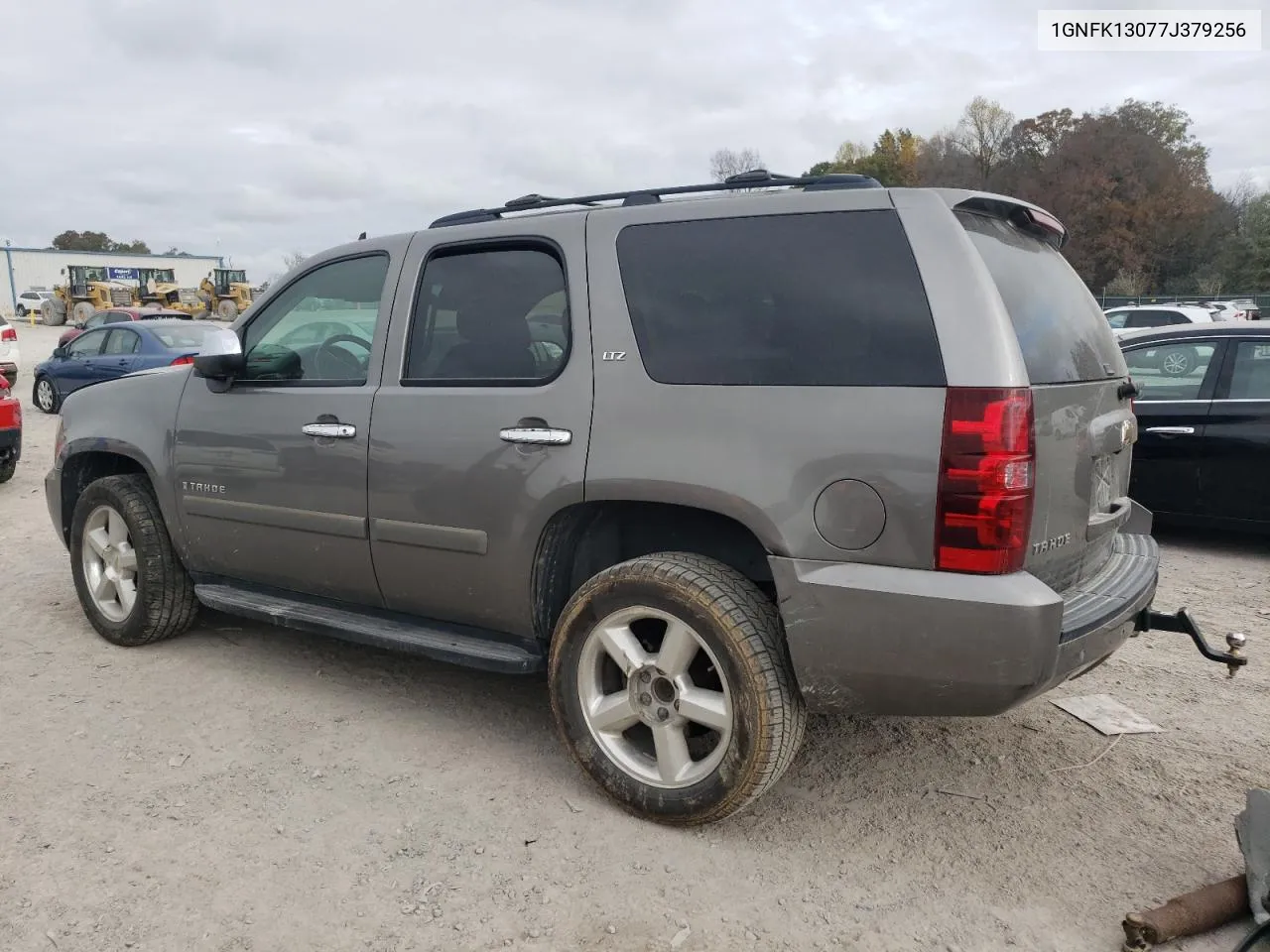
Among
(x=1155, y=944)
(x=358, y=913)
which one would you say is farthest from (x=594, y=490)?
(x=1155, y=944)

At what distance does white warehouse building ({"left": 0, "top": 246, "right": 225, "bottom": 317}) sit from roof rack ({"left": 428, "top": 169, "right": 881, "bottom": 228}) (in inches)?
2531

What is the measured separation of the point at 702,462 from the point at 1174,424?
481 cm

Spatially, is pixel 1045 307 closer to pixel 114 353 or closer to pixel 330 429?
pixel 330 429

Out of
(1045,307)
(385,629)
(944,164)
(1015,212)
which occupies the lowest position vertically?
(385,629)

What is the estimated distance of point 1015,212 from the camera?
3033mm

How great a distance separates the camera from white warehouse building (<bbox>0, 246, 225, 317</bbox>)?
6381cm

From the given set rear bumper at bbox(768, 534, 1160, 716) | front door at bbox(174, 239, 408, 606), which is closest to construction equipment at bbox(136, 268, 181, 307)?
front door at bbox(174, 239, 408, 606)

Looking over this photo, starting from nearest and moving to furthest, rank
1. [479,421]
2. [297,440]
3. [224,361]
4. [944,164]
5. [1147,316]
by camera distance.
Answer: [479,421] < [297,440] < [224,361] < [1147,316] < [944,164]

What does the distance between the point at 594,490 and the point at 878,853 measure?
4.56 ft

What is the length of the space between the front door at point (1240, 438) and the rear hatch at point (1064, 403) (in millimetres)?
3321

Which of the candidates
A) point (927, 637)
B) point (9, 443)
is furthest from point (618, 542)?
point (9, 443)

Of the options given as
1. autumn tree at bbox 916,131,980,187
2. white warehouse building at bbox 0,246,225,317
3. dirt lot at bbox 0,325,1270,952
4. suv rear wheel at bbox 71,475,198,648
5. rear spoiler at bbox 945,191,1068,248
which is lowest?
dirt lot at bbox 0,325,1270,952

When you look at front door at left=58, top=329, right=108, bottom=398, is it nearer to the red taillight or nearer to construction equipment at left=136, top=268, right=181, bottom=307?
the red taillight

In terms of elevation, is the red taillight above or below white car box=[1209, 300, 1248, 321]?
below
